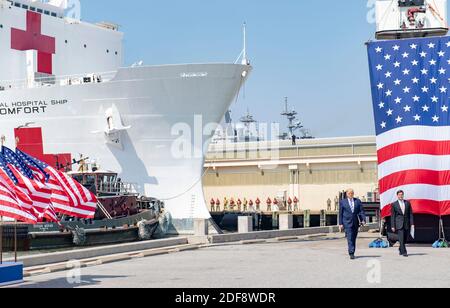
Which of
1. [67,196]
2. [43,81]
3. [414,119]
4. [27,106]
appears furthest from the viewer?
[43,81]

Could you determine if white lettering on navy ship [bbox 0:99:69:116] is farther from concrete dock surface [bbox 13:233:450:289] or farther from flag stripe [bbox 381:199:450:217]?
flag stripe [bbox 381:199:450:217]

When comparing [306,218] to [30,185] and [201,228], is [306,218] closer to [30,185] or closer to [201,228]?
[201,228]

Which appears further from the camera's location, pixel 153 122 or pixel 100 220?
pixel 153 122

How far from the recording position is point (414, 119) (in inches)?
611

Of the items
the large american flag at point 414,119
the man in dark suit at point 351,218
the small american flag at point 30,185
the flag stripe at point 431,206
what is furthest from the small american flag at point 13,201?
the flag stripe at point 431,206

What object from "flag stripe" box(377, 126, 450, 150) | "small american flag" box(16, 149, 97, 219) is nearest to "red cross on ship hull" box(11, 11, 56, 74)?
Result: "small american flag" box(16, 149, 97, 219)

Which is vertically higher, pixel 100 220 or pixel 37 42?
pixel 37 42

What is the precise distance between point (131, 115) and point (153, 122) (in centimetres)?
87

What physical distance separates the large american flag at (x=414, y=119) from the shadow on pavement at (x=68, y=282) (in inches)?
309

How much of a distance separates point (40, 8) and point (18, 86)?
350cm

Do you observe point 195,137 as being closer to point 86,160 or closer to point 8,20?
point 86,160

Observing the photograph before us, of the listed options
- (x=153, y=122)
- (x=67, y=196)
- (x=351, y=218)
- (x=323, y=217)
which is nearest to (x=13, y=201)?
(x=67, y=196)

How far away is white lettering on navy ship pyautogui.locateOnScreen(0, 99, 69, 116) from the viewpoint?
2544 centimetres
